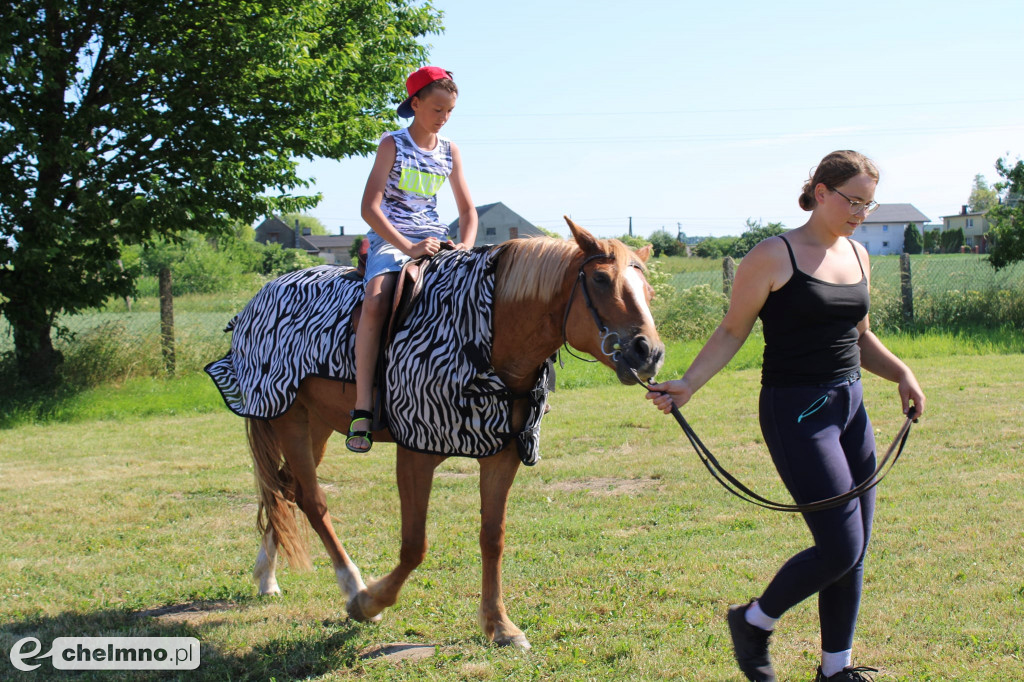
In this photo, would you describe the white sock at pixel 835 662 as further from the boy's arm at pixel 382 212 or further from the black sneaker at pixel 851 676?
the boy's arm at pixel 382 212

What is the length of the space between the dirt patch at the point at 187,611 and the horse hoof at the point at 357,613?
0.84 m

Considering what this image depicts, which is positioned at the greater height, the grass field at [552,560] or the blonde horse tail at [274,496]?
the blonde horse tail at [274,496]

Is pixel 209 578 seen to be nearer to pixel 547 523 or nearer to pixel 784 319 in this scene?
pixel 547 523

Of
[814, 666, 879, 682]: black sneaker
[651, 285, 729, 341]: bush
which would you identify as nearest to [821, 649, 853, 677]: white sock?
[814, 666, 879, 682]: black sneaker

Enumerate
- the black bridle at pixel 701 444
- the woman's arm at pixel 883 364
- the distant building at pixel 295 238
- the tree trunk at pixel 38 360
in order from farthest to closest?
the distant building at pixel 295 238 → the tree trunk at pixel 38 360 → the woman's arm at pixel 883 364 → the black bridle at pixel 701 444

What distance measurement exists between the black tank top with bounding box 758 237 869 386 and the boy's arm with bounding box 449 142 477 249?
6.28ft

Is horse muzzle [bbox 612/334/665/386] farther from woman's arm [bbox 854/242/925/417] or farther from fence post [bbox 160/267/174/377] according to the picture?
fence post [bbox 160/267/174/377]

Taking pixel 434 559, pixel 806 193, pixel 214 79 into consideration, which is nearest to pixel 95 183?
pixel 214 79

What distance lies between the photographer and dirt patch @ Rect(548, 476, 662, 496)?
6742 mm

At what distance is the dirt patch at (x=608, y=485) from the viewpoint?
22.1 ft

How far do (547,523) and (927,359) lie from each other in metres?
10.2

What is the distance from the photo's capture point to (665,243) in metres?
55.5

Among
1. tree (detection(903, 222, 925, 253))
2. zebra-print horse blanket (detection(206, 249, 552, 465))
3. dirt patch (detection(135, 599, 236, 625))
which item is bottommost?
dirt patch (detection(135, 599, 236, 625))

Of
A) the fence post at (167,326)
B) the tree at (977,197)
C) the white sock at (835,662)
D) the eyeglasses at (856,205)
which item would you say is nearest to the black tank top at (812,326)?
the eyeglasses at (856,205)
